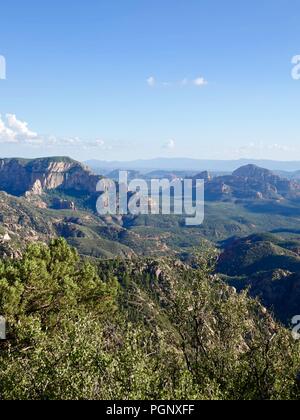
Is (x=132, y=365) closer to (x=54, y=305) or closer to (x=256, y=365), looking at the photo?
(x=256, y=365)

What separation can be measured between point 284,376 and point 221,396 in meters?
7.68

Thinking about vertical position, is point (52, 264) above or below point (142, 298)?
above

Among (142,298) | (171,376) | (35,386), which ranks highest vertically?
(35,386)
